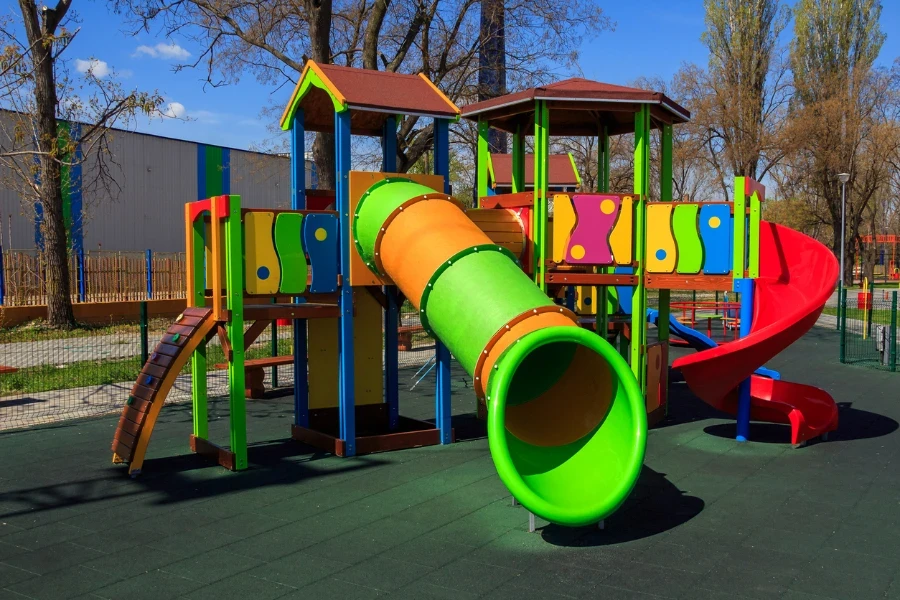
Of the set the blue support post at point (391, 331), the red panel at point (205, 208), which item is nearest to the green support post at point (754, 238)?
the blue support post at point (391, 331)

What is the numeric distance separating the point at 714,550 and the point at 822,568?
25.6 inches

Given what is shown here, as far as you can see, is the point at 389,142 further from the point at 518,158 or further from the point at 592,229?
the point at 592,229

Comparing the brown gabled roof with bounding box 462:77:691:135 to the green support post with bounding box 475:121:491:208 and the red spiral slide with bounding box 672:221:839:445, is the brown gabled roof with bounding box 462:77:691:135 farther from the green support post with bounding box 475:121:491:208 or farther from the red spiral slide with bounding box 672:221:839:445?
the red spiral slide with bounding box 672:221:839:445

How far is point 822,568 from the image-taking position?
4.82m

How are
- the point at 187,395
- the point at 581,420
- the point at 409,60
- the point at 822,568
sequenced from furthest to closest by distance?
the point at 409,60
the point at 187,395
the point at 581,420
the point at 822,568

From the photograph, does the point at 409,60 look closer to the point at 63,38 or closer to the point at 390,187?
the point at 63,38

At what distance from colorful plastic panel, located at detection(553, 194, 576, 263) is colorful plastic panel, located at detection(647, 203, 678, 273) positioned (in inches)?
38.4

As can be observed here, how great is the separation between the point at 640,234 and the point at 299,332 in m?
4.01

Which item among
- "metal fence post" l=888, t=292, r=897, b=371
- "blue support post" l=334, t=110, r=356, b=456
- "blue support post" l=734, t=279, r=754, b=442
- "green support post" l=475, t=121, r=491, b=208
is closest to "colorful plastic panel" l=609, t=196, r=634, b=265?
"blue support post" l=734, t=279, r=754, b=442

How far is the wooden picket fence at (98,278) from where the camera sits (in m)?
21.9

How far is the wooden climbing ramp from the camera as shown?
7.01 metres

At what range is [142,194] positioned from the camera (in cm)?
3469

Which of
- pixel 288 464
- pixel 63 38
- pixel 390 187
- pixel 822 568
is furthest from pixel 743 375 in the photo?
pixel 63 38

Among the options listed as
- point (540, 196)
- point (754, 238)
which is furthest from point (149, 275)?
point (754, 238)
